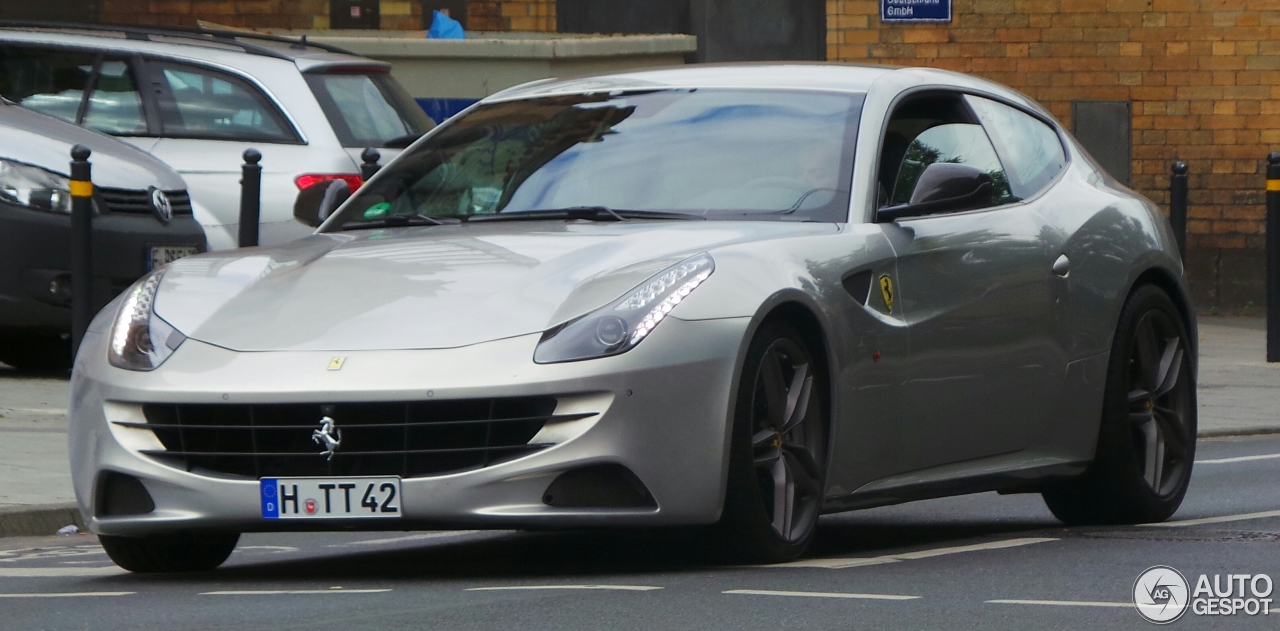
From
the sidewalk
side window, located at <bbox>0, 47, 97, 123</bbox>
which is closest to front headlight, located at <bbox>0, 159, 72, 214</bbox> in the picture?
the sidewalk

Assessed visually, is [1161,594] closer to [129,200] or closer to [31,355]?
[129,200]

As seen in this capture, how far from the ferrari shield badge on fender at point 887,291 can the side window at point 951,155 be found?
0.46 m

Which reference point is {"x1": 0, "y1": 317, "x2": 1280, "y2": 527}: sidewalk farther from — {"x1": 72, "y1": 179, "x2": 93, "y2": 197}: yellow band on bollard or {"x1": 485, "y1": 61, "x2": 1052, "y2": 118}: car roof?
{"x1": 485, "y1": 61, "x2": 1052, "y2": 118}: car roof

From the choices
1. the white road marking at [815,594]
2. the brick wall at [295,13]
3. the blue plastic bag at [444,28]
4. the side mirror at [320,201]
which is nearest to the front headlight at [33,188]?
the side mirror at [320,201]

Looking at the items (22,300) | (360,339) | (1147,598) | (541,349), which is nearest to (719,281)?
(541,349)

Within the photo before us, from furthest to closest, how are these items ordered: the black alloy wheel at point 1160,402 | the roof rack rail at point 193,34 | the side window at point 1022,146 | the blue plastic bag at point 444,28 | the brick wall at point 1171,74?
the brick wall at point 1171,74 < the blue plastic bag at point 444,28 < the roof rack rail at point 193,34 < the black alloy wheel at point 1160,402 < the side window at point 1022,146

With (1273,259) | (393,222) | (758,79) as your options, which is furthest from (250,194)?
(1273,259)

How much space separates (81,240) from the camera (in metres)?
11.7

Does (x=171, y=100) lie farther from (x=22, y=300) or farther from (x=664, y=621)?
(x=664, y=621)

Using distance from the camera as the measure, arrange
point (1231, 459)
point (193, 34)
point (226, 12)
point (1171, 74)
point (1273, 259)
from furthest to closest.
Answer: point (226, 12)
point (1171, 74)
point (1273, 259)
point (193, 34)
point (1231, 459)

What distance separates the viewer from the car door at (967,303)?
22.8 feet

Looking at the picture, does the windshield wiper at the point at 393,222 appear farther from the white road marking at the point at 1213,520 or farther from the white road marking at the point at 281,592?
the white road marking at the point at 1213,520

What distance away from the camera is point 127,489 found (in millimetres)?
6238

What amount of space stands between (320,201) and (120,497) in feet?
5.87
